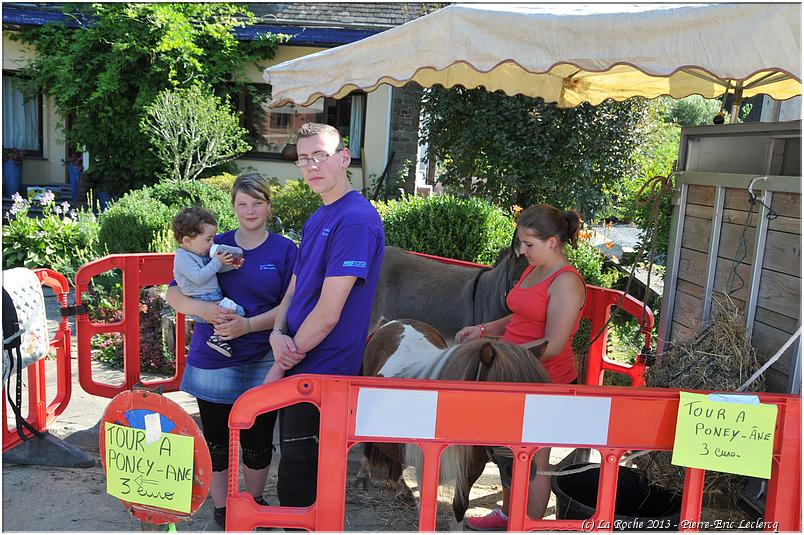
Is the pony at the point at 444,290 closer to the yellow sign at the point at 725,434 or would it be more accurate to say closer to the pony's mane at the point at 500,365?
the pony's mane at the point at 500,365

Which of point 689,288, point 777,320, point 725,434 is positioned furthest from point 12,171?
point 725,434

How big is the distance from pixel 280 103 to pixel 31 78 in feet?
40.4

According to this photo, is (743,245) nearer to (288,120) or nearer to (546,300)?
(546,300)

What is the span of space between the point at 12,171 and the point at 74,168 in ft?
4.12

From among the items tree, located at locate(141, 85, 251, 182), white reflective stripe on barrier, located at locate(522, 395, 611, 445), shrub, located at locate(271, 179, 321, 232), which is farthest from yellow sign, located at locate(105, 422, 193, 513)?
tree, located at locate(141, 85, 251, 182)

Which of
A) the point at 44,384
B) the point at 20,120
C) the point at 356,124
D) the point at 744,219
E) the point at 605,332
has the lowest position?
the point at 44,384

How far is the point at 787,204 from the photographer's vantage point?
258 cm

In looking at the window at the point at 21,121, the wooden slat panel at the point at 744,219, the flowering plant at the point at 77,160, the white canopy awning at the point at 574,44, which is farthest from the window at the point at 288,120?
the wooden slat panel at the point at 744,219

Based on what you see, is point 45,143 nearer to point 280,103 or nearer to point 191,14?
point 191,14

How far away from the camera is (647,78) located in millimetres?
4578

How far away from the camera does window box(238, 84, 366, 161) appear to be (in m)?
14.0

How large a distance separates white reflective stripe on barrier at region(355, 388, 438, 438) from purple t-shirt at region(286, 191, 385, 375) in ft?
1.52

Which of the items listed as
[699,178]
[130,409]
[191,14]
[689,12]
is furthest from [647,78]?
[191,14]

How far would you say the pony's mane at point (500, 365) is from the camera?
8.11 feet
